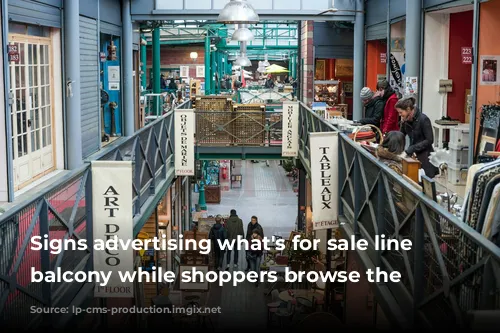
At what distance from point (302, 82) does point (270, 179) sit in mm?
13070

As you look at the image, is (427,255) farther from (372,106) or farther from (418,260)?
(372,106)

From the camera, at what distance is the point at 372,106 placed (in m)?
10.3

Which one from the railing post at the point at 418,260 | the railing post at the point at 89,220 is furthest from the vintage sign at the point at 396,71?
the railing post at the point at 418,260

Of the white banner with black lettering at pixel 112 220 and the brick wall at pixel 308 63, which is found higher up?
the brick wall at pixel 308 63

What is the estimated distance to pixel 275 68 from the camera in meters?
37.9

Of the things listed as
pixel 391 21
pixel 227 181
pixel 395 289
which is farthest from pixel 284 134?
pixel 227 181

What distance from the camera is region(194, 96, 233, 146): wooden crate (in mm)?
17297

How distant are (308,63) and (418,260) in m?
18.1

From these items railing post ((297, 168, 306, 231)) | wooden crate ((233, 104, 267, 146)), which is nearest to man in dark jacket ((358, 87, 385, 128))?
wooden crate ((233, 104, 267, 146))

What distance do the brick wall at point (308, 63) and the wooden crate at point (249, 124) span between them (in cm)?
481

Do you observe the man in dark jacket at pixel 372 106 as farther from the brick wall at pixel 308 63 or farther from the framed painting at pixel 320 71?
the framed painting at pixel 320 71

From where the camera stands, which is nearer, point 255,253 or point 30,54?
point 30,54

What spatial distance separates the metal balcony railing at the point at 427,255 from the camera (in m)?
3.61

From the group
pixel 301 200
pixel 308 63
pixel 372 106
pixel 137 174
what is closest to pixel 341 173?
pixel 372 106
